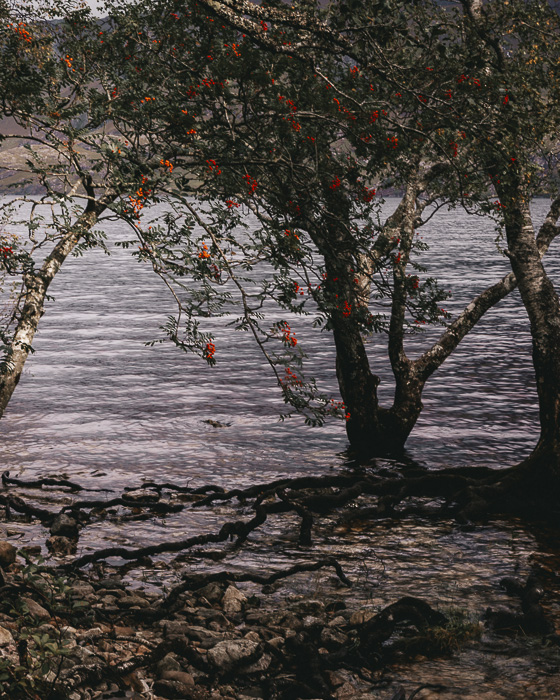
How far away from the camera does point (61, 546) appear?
11.0 metres

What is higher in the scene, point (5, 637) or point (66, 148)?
point (66, 148)

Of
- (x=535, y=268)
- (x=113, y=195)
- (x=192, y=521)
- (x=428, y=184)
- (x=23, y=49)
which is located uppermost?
(x=23, y=49)

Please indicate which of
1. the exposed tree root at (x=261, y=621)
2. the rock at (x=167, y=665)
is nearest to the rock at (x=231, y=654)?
the exposed tree root at (x=261, y=621)

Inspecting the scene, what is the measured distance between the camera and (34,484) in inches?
578

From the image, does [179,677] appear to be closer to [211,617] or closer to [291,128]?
[211,617]

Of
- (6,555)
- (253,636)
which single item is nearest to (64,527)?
(6,555)

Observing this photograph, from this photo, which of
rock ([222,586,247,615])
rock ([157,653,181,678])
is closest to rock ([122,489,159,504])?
rock ([222,586,247,615])

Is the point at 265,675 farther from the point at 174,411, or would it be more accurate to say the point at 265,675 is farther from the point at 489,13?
the point at 174,411

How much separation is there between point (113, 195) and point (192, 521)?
616 cm

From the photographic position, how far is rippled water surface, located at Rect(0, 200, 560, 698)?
35.4 ft

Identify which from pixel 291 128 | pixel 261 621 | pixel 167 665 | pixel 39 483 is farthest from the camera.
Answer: pixel 39 483

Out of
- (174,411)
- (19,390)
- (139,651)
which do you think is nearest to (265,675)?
(139,651)

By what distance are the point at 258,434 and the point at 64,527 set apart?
899cm

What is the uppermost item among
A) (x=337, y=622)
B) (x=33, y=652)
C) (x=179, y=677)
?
(x=33, y=652)
